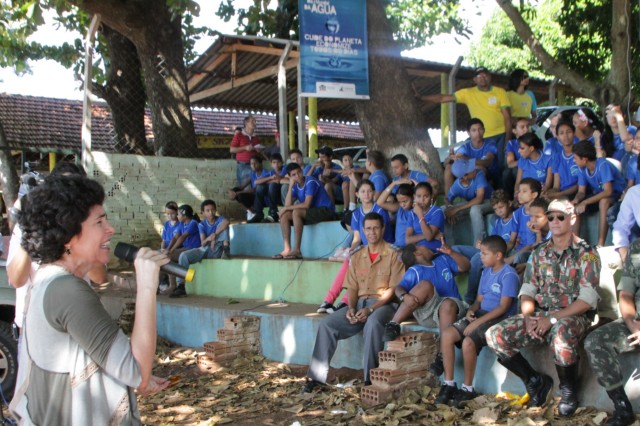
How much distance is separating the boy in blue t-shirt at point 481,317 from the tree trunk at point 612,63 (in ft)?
13.3

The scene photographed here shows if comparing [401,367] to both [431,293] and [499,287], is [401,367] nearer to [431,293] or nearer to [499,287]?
[431,293]

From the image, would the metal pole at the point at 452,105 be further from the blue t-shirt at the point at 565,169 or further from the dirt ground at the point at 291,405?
the dirt ground at the point at 291,405

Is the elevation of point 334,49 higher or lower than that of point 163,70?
lower

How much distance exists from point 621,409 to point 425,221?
298 cm

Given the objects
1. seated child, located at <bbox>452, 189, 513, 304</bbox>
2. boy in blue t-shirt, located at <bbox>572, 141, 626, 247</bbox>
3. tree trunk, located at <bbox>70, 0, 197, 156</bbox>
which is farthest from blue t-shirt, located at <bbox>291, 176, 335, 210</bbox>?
boy in blue t-shirt, located at <bbox>572, 141, 626, 247</bbox>

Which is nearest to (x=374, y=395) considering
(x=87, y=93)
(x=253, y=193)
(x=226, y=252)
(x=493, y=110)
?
(x=226, y=252)

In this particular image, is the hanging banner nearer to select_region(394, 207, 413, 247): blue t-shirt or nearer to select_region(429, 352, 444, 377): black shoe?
select_region(394, 207, 413, 247): blue t-shirt

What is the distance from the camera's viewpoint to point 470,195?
8016mm

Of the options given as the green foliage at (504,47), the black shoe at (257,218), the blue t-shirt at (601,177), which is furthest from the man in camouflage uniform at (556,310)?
the green foliage at (504,47)

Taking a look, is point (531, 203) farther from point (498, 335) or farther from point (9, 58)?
point (9, 58)

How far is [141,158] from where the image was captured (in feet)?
37.6

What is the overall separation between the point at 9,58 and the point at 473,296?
38.8 ft

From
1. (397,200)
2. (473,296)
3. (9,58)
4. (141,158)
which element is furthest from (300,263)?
(9,58)

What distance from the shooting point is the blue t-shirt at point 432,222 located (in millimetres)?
7105
